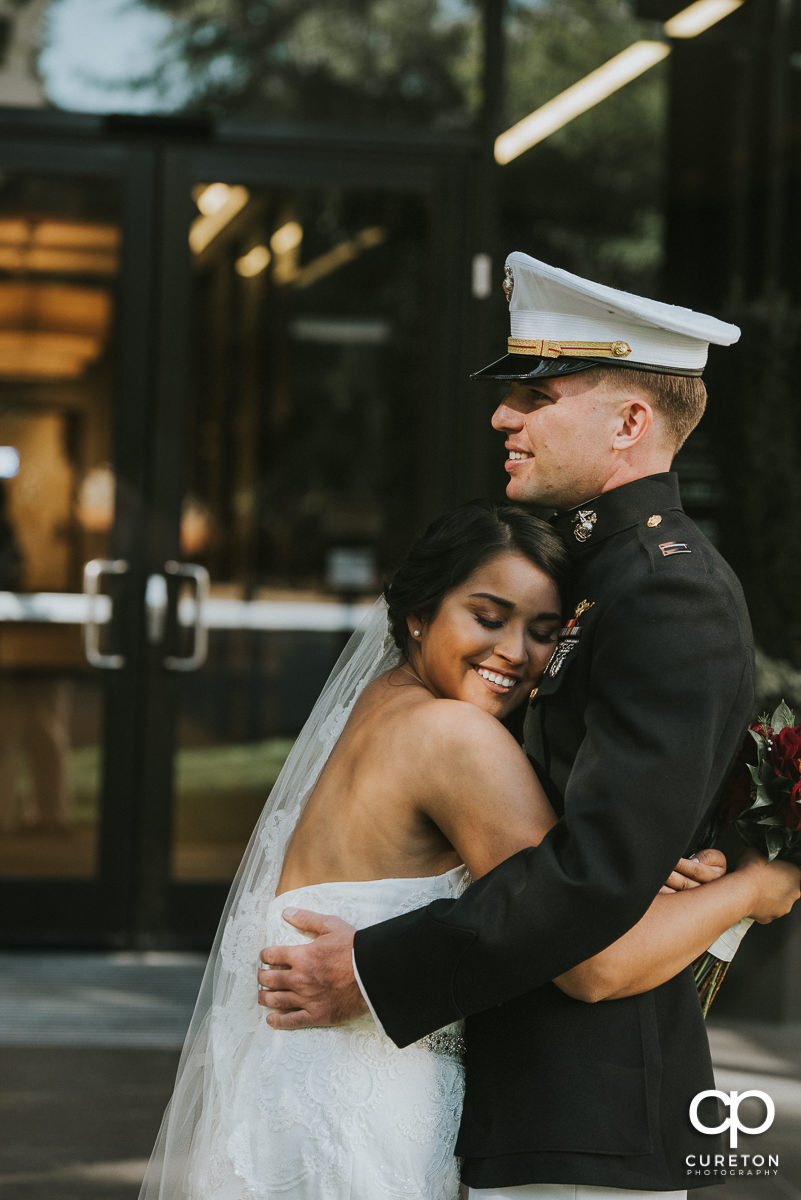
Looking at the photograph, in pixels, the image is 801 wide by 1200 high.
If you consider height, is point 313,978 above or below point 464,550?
below

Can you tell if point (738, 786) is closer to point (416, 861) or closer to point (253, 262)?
point (416, 861)

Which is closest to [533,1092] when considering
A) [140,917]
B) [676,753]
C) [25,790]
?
[676,753]

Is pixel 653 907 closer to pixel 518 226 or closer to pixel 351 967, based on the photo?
pixel 351 967

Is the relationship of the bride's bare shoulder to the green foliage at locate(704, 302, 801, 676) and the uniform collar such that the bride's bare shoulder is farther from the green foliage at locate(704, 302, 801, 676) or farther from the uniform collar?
the green foliage at locate(704, 302, 801, 676)

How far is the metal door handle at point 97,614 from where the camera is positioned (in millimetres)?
5195

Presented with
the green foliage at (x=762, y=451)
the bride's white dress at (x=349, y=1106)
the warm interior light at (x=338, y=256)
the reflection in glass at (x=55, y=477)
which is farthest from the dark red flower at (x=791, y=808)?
the warm interior light at (x=338, y=256)

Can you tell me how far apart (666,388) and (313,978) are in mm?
861

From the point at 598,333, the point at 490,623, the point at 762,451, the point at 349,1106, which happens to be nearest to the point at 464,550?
the point at 490,623

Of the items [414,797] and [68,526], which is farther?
[68,526]

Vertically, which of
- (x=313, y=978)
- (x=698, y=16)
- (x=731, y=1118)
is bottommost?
(x=731, y=1118)

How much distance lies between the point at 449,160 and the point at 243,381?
3.84 ft

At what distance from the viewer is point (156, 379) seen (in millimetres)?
5215

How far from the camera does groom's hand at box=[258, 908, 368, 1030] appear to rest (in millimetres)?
1753

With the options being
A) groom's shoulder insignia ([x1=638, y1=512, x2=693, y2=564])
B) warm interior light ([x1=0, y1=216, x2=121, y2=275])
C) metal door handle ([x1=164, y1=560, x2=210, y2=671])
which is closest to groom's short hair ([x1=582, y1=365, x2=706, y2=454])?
groom's shoulder insignia ([x1=638, y1=512, x2=693, y2=564])
